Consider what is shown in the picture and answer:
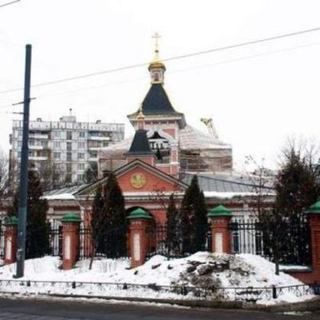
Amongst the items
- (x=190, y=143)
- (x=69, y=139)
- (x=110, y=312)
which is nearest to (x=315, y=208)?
(x=110, y=312)

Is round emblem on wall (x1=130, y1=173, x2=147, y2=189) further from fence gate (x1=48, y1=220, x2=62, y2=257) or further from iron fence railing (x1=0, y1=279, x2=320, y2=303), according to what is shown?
iron fence railing (x1=0, y1=279, x2=320, y2=303)

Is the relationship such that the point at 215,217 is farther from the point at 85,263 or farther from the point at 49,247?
the point at 49,247

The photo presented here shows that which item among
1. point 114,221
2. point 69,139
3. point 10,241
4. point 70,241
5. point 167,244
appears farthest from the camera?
point 69,139

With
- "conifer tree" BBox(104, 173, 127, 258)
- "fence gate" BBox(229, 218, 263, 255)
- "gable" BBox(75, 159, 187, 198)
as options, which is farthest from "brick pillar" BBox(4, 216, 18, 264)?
"gable" BBox(75, 159, 187, 198)

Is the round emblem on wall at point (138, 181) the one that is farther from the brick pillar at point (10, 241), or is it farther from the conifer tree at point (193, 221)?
the brick pillar at point (10, 241)

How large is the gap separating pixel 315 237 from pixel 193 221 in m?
7.71

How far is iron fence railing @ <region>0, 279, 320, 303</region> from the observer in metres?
15.9

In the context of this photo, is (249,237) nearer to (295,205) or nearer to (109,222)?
(295,205)

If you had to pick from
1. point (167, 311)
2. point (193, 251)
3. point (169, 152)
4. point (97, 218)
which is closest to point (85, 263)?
point (97, 218)

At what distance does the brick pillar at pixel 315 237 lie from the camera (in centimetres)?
1818

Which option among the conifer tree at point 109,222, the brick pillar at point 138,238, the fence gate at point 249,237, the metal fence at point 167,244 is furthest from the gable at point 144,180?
the brick pillar at point 138,238

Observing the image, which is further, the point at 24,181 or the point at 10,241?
the point at 10,241

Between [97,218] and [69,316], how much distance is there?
10041mm

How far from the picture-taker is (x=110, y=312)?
14.0m
